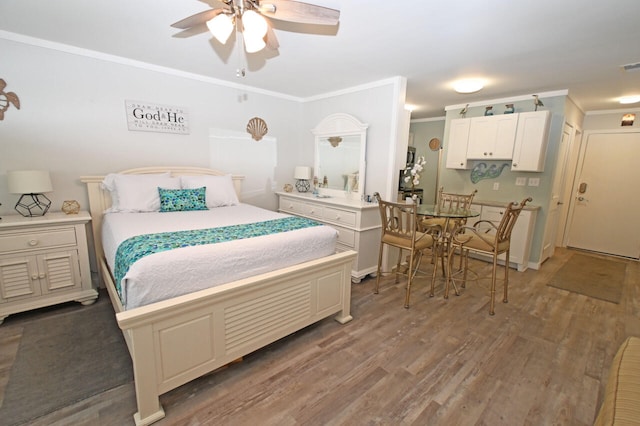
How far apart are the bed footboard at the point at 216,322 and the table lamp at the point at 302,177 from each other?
2.13 meters

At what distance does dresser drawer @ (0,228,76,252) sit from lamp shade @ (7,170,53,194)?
14.1 inches

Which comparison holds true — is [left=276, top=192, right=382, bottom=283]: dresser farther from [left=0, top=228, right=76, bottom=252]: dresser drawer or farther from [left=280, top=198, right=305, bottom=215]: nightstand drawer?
[left=0, top=228, right=76, bottom=252]: dresser drawer

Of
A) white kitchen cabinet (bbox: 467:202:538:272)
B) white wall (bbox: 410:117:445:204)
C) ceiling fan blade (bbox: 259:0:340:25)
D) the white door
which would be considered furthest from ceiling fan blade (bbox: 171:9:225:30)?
the white door

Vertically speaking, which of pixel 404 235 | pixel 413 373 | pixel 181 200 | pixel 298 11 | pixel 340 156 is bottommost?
pixel 413 373

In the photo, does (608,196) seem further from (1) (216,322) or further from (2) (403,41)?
(1) (216,322)

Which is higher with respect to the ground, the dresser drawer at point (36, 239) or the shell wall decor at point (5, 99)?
the shell wall decor at point (5, 99)

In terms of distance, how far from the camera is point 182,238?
1843 mm

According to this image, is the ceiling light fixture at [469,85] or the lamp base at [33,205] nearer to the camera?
the lamp base at [33,205]

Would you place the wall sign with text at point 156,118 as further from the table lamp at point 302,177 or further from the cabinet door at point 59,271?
the table lamp at point 302,177

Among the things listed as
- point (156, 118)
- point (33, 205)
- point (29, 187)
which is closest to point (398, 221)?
point (156, 118)

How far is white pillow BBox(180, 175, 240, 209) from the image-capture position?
3.15 meters

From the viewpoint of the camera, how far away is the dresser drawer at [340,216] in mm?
3148

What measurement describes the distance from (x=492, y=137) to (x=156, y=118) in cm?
430

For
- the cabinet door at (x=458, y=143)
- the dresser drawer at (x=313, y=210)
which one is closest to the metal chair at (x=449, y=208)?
the cabinet door at (x=458, y=143)
